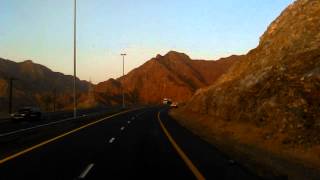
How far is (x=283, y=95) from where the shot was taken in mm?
27172

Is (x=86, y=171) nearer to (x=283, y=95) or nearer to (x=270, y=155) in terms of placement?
(x=270, y=155)

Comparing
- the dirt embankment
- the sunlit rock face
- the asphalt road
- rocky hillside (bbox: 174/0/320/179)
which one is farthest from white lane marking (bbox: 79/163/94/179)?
the sunlit rock face

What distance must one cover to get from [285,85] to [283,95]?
145cm

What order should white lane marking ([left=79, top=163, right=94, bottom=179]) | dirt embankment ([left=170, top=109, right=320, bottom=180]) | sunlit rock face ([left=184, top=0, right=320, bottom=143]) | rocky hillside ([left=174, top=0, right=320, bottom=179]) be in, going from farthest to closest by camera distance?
sunlit rock face ([left=184, top=0, right=320, bottom=143])
rocky hillside ([left=174, top=0, right=320, bottom=179])
dirt embankment ([left=170, top=109, right=320, bottom=180])
white lane marking ([left=79, top=163, right=94, bottom=179])

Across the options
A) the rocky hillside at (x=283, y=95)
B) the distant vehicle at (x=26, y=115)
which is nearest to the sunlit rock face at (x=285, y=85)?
the rocky hillside at (x=283, y=95)

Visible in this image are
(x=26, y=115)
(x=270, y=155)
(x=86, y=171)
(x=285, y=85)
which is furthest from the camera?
(x=26, y=115)

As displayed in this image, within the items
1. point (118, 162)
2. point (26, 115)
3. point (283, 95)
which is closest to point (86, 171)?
point (118, 162)

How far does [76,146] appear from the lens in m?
20.2

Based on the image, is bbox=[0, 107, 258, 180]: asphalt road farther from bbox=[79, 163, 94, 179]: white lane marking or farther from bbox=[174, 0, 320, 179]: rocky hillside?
bbox=[174, 0, 320, 179]: rocky hillside

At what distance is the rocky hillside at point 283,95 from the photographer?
74.6 feet

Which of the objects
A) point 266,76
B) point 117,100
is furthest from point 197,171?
point 117,100

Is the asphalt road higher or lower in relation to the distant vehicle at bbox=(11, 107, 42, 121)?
lower

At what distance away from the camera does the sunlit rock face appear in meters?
23.7

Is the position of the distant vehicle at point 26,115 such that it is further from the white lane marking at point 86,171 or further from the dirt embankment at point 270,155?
the white lane marking at point 86,171
